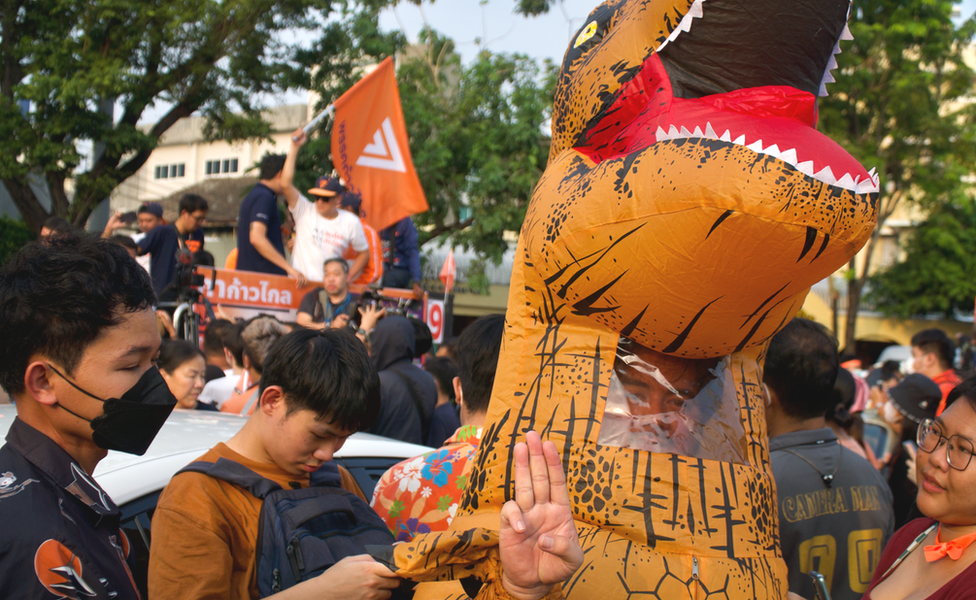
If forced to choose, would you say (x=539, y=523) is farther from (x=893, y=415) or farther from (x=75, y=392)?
(x=893, y=415)

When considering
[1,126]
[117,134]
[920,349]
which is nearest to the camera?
[920,349]

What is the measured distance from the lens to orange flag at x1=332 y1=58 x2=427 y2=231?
8062mm

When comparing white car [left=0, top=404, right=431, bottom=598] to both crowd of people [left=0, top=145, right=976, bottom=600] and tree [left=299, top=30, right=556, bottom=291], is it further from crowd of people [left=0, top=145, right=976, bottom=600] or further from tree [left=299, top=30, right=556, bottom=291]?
tree [left=299, top=30, right=556, bottom=291]

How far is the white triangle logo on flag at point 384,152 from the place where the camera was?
8.31 metres

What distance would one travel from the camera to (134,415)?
1.70 metres

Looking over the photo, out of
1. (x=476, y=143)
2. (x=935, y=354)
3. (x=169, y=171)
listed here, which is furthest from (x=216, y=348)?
(x=169, y=171)

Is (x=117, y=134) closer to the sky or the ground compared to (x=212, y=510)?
closer to the sky

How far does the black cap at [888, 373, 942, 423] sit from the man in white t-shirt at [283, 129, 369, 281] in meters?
4.05

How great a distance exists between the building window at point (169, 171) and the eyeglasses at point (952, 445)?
31992 millimetres

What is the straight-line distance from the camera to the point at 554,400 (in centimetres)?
174

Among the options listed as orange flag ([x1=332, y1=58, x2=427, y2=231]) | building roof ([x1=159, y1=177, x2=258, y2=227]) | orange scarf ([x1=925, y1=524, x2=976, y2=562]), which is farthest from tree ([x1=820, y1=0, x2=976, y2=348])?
building roof ([x1=159, y1=177, x2=258, y2=227])

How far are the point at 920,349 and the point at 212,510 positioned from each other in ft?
21.3

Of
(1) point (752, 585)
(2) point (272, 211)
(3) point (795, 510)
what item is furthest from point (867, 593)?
(2) point (272, 211)

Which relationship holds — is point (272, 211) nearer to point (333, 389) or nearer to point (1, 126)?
point (333, 389)
